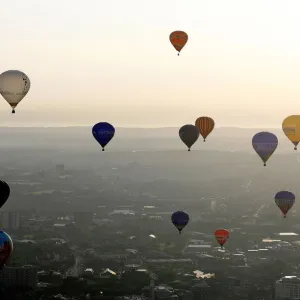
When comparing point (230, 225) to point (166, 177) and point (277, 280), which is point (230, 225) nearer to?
point (277, 280)

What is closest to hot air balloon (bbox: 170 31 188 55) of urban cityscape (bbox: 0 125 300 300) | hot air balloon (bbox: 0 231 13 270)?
hot air balloon (bbox: 0 231 13 270)

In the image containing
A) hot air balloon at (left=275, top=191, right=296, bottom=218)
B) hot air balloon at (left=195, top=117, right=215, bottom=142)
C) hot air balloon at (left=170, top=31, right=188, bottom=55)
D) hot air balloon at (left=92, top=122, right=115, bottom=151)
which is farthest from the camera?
hot air balloon at (left=275, top=191, right=296, bottom=218)

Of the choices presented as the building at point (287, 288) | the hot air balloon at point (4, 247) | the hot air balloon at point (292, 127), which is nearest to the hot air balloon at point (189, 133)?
the hot air balloon at point (292, 127)

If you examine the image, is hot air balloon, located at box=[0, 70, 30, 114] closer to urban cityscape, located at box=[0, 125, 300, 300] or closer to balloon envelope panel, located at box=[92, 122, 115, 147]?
balloon envelope panel, located at box=[92, 122, 115, 147]

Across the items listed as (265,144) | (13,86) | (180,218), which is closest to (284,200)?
(265,144)

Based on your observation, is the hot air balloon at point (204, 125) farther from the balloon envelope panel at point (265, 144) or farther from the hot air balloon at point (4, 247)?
the hot air balloon at point (4, 247)

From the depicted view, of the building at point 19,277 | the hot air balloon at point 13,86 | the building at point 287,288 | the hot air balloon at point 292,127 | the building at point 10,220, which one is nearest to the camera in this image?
the hot air balloon at point 13,86

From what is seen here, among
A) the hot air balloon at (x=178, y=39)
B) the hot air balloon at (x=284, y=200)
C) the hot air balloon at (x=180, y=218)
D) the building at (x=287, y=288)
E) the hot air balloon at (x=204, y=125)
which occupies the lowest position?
the building at (x=287, y=288)

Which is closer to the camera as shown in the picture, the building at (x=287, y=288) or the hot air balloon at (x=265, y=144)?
the hot air balloon at (x=265, y=144)
